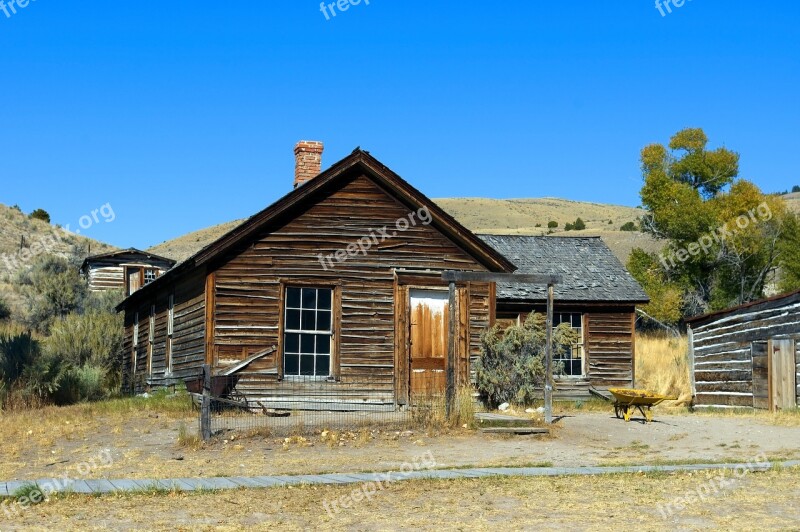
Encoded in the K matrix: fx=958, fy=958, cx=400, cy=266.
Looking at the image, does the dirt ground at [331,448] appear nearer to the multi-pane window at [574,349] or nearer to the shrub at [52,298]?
the multi-pane window at [574,349]

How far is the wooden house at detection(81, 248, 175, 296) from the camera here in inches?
1950

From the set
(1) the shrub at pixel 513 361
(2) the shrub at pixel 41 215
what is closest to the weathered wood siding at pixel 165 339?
(1) the shrub at pixel 513 361

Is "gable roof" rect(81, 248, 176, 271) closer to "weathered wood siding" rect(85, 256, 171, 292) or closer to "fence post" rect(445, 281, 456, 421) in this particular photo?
"weathered wood siding" rect(85, 256, 171, 292)

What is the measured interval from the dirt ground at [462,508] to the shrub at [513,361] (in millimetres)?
8621

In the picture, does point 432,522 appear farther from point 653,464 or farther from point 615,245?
point 615,245

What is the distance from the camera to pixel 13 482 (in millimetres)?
11195

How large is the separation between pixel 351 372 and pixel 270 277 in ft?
8.74

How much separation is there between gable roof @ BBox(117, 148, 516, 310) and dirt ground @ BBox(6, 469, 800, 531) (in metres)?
9.53

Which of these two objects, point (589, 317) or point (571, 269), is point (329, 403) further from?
point (571, 269)

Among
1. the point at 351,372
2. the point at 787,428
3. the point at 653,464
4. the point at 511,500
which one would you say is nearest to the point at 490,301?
the point at 351,372

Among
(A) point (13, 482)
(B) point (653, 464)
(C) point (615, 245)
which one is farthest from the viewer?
(C) point (615, 245)

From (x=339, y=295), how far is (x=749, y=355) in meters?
11.4

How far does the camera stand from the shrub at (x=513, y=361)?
20375mm

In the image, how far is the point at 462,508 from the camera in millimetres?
10070
